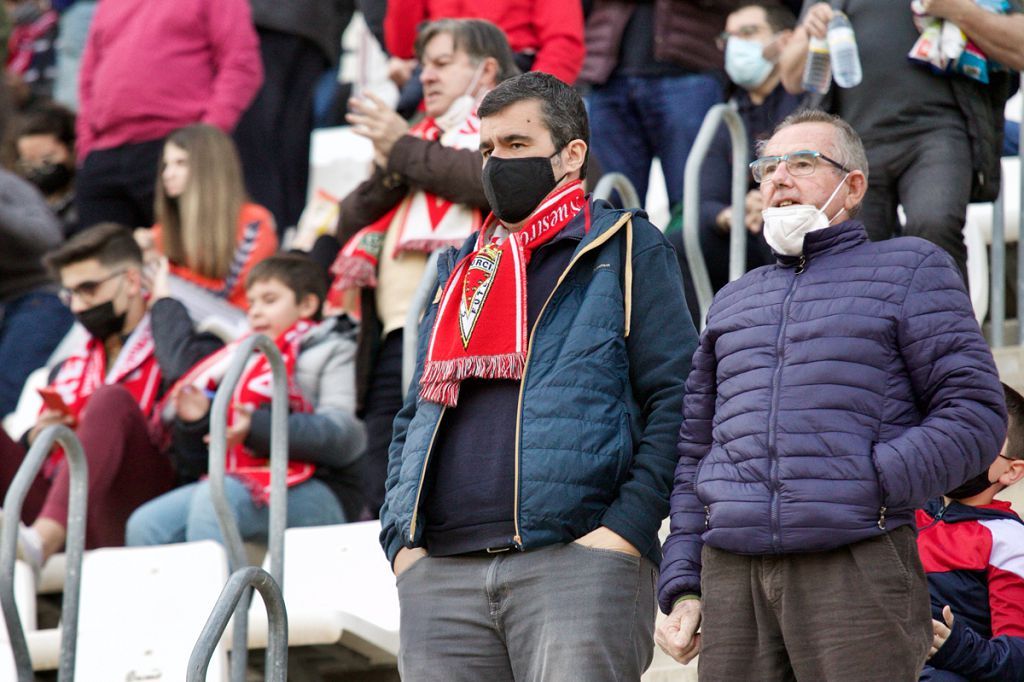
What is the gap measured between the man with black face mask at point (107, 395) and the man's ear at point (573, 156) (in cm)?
282

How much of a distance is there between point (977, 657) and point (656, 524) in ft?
2.51

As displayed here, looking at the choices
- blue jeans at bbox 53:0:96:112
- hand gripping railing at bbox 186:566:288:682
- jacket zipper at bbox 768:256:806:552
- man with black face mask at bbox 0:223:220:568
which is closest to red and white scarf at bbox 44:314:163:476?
man with black face mask at bbox 0:223:220:568

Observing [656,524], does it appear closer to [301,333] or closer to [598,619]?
[598,619]

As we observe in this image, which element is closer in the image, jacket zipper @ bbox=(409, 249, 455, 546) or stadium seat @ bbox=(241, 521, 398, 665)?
jacket zipper @ bbox=(409, 249, 455, 546)

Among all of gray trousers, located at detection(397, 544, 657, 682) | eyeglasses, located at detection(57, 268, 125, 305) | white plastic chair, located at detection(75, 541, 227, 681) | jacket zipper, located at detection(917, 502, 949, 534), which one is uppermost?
eyeglasses, located at detection(57, 268, 125, 305)

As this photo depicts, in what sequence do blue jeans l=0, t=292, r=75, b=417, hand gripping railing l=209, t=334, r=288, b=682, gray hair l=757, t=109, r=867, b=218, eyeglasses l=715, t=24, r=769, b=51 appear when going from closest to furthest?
gray hair l=757, t=109, r=867, b=218
hand gripping railing l=209, t=334, r=288, b=682
eyeglasses l=715, t=24, r=769, b=51
blue jeans l=0, t=292, r=75, b=417

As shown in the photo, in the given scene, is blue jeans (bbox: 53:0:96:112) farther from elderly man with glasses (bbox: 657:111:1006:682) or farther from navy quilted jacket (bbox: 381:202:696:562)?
elderly man with glasses (bbox: 657:111:1006:682)

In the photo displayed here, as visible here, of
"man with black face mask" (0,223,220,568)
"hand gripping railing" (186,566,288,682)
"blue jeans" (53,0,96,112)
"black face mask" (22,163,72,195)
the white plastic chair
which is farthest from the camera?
"blue jeans" (53,0,96,112)

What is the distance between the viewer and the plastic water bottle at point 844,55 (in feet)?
19.0

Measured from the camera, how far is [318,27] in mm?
9586

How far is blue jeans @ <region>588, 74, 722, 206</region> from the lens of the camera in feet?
25.1

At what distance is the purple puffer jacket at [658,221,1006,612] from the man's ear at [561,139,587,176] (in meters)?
0.56

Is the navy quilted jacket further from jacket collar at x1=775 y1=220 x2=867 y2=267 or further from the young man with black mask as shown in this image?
jacket collar at x1=775 y1=220 x2=867 y2=267

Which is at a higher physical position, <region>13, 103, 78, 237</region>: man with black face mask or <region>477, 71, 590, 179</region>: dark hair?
<region>477, 71, 590, 179</region>: dark hair
